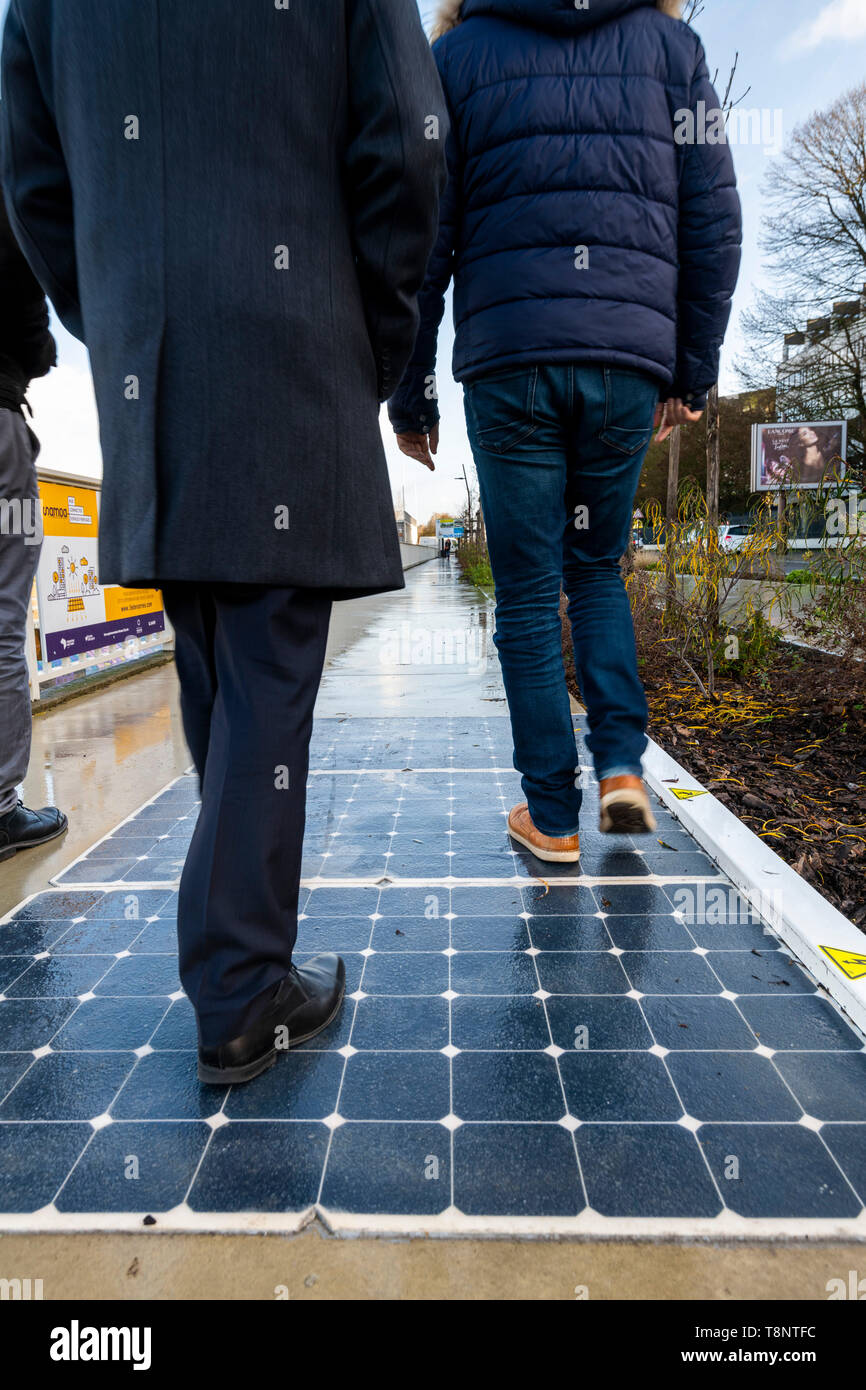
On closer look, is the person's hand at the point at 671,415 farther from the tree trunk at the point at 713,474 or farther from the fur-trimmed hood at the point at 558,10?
the tree trunk at the point at 713,474

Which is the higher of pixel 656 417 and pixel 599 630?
pixel 656 417

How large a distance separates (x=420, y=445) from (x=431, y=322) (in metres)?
0.38

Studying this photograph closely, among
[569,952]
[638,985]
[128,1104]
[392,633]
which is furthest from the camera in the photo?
[392,633]

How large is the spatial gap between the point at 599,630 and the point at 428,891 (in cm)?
93

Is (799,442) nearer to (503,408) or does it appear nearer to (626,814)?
(503,408)

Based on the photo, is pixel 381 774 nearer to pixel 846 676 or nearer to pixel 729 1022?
pixel 729 1022

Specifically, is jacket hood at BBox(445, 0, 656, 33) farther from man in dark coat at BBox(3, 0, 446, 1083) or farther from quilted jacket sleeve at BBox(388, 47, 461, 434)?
man in dark coat at BBox(3, 0, 446, 1083)

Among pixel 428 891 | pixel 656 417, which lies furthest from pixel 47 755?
pixel 656 417

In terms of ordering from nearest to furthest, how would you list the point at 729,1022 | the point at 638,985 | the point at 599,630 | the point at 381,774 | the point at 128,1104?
the point at 128,1104 < the point at 729,1022 < the point at 638,985 < the point at 599,630 < the point at 381,774

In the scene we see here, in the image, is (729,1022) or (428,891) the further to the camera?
(428,891)

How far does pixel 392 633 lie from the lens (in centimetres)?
920

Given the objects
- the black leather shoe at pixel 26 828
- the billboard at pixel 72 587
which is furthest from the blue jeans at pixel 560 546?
the billboard at pixel 72 587

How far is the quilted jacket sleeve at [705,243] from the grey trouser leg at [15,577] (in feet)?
6.62
